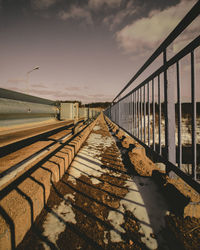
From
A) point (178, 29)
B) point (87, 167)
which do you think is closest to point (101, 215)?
point (87, 167)

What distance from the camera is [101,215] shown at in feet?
2.99

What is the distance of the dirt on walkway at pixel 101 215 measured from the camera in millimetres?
721

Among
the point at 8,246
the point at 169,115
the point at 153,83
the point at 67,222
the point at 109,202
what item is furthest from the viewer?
the point at 153,83

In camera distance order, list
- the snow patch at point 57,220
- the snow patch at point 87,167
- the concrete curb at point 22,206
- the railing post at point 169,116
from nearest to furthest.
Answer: the concrete curb at point 22,206 → the snow patch at point 57,220 → the railing post at point 169,116 → the snow patch at point 87,167

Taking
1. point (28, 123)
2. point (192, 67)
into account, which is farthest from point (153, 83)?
point (28, 123)

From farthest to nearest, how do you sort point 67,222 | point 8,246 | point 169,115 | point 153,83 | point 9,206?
point 153,83
point 169,115
point 67,222
point 9,206
point 8,246

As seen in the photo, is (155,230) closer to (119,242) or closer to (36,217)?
(119,242)

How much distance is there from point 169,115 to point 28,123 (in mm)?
1778

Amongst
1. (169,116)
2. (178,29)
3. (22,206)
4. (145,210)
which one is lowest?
(145,210)

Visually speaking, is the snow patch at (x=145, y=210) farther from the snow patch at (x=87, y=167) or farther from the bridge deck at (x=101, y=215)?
the snow patch at (x=87, y=167)

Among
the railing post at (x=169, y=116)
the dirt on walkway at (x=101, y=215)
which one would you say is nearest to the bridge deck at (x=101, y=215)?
the dirt on walkway at (x=101, y=215)

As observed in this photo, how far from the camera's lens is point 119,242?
721mm

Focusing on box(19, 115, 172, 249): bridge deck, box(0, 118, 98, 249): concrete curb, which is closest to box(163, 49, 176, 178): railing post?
box(19, 115, 172, 249): bridge deck

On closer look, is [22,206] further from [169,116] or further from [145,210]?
[169,116]
